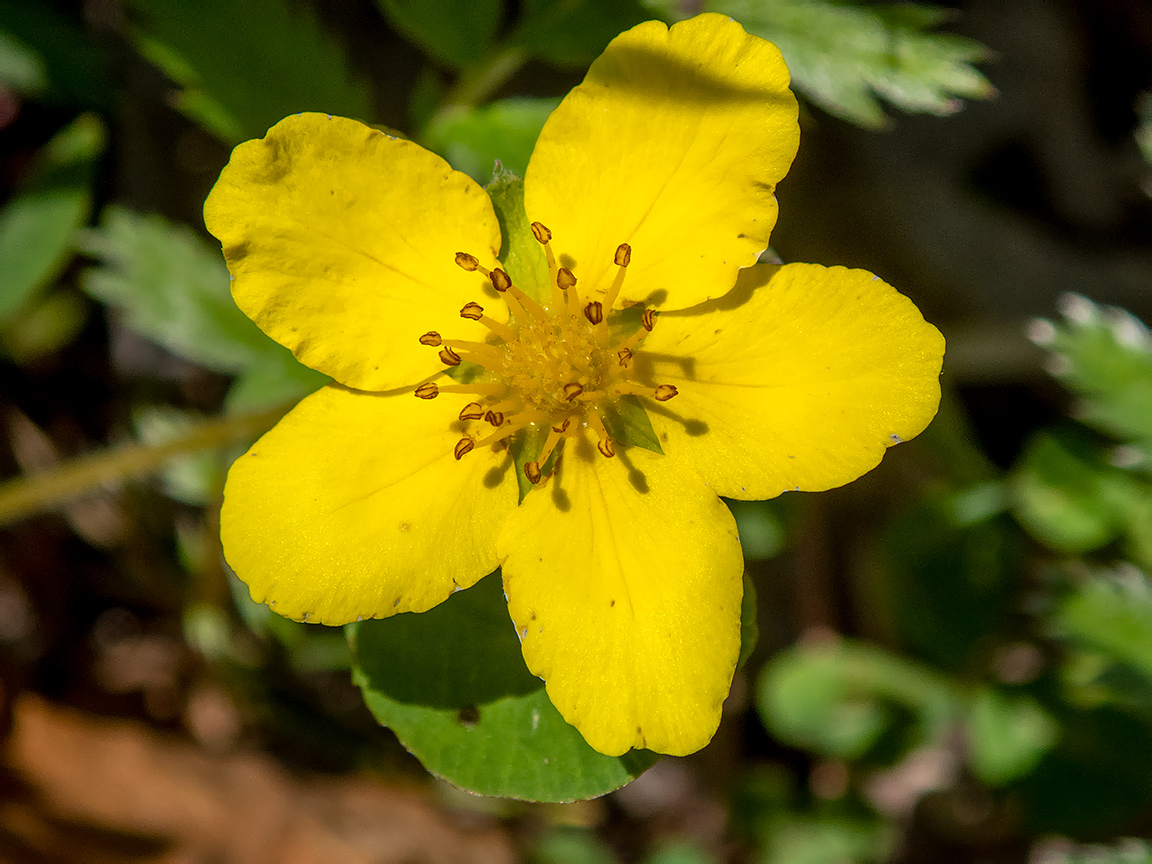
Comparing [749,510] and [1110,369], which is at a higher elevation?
[1110,369]

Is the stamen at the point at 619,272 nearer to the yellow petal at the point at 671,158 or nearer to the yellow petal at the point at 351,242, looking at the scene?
the yellow petal at the point at 671,158

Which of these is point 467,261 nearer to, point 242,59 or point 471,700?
point 471,700

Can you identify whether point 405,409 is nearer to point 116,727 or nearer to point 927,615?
point 927,615

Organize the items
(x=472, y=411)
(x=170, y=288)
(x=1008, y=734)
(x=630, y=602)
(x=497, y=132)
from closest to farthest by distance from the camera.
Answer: (x=630, y=602) < (x=472, y=411) < (x=497, y=132) < (x=170, y=288) < (x=1008, y=734)

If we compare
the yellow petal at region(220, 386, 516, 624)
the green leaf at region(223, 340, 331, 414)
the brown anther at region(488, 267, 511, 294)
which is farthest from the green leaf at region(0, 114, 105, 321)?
the brown anther at region(488, 267, 511, 294)

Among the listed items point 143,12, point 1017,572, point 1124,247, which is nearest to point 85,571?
point 143,12

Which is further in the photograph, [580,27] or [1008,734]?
[1008,734]

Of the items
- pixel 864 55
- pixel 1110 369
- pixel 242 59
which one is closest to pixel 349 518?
pixel 242 59

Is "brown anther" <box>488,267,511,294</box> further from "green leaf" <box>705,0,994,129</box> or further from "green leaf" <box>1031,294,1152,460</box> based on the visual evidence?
"green leaf" <box>1031,294,1152,460</box>
